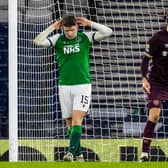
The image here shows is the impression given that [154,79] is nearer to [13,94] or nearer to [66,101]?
[66,101]

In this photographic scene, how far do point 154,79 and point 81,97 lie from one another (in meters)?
0.71

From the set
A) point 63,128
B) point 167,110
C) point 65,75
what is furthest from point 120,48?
point 65,75

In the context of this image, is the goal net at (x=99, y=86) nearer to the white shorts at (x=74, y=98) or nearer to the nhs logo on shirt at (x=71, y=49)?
the white shorts at (x=74, y=98)

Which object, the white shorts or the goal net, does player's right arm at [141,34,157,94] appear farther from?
the goal net

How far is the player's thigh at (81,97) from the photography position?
6512 millimetres

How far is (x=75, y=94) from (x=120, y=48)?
512 centimetres

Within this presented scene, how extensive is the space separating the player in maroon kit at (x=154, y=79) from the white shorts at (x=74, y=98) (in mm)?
558

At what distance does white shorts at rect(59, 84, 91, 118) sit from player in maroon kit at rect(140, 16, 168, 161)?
1.83ft

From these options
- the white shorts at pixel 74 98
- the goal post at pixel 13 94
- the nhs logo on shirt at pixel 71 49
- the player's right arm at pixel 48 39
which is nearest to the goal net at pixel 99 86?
the goal post at pixel 13 94

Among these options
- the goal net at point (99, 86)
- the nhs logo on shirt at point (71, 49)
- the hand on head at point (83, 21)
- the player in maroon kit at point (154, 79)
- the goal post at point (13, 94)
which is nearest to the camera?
the player in maroon kit at point (154, 79)

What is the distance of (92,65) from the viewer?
451 inches

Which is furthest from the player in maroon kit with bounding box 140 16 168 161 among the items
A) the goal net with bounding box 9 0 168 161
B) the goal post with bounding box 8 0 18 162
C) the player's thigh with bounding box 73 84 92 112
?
the goal net with bounding box 9 0 168 161

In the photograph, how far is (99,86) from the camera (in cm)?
1127

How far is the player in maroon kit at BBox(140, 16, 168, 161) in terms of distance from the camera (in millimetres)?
6348
